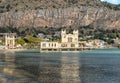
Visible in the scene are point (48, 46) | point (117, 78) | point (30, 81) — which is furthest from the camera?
point (48, 46)

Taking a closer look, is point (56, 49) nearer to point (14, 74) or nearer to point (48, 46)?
point (48, 46)

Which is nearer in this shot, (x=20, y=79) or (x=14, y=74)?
(x=20, y=79)

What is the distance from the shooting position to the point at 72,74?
7212 centimetres

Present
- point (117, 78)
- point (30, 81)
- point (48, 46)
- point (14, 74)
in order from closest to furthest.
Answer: point (30, 81) → point (117, 78) → point (14, 74) → point (48, 46)

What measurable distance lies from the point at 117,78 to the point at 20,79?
46.8ft

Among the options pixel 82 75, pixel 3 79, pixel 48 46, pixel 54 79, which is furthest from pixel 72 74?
pixel 48 46

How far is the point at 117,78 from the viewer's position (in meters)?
67.2

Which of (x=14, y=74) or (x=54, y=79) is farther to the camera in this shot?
(x=14, y=74)

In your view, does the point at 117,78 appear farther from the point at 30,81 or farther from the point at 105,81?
the point at 30,81

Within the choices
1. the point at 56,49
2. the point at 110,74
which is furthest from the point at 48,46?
the point at 110,74

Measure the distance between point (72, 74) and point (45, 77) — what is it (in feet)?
19.6

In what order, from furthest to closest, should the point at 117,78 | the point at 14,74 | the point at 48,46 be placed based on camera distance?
the point at 48,46 < the point at 14,74 < the point at 117,78

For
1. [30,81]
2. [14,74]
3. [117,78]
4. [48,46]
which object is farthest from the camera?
[48,46]

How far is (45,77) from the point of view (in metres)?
67.8
